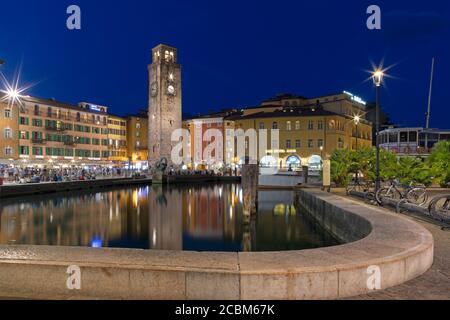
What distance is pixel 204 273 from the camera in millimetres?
4715

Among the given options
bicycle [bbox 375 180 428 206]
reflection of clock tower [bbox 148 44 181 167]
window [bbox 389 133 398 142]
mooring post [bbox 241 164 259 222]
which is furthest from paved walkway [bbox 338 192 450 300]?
reflection of clock tower [bbox 148 44 181 167]

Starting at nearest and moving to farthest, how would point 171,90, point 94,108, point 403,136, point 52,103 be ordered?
point 403,136 < point 52,103 < point 171,90 < point 94,108

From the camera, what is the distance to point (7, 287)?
516 cm

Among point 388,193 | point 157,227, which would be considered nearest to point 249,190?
point 157,227

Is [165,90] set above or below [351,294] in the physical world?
above

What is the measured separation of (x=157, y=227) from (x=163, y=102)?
5017 cm

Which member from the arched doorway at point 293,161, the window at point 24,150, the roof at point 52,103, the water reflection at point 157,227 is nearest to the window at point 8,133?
the window at point 24,150

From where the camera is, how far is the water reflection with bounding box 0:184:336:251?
51.3 ft

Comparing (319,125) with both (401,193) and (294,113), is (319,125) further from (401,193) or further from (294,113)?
(401,193)

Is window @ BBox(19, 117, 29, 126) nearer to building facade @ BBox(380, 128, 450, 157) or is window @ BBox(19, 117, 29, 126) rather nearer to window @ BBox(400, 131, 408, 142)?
building facade @ BBox(380, 128, 450, 157)

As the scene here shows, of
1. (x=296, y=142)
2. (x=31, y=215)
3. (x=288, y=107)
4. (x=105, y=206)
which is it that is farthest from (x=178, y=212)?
(x=288, y=107)
